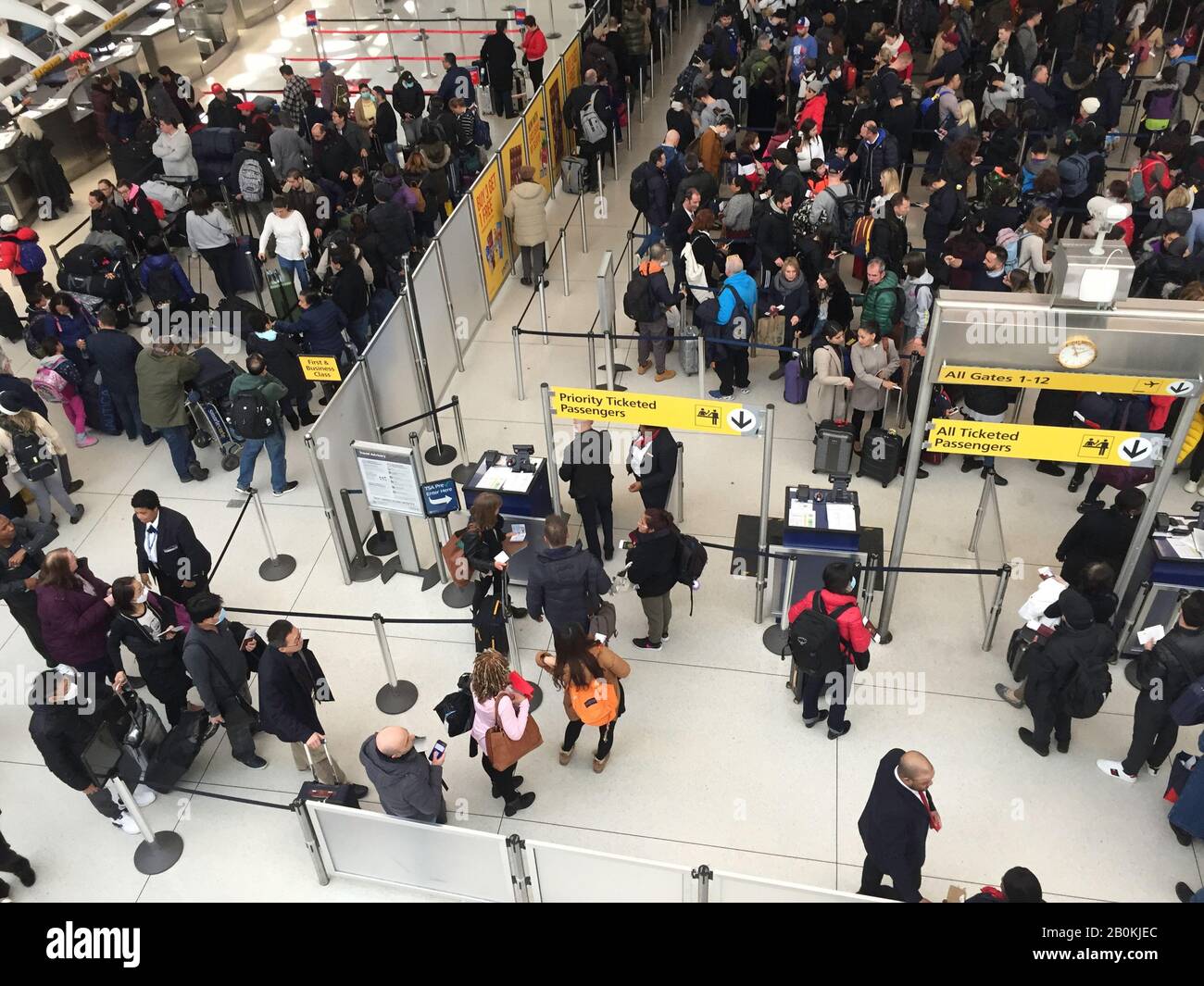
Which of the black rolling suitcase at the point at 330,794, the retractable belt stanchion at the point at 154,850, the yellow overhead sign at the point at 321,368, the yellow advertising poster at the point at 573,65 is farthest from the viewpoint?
the yellow advertising poster at the point at 573,65

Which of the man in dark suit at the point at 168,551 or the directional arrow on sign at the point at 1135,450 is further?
the man in dark suit at the point at 168,551

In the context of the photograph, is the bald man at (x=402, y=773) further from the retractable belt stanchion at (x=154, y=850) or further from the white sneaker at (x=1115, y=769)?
the white sneaker at (x=1115, y=769)

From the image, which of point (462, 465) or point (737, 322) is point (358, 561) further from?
point (737, 322)

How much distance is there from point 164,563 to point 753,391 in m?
5.82

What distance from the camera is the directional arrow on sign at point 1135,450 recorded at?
641 cm

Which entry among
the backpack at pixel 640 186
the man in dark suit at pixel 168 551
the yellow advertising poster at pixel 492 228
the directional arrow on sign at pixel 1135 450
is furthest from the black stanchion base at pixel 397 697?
the backpack at pixel 640 186

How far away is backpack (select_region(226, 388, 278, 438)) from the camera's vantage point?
8.78 m

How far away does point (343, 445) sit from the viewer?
8.30 metres

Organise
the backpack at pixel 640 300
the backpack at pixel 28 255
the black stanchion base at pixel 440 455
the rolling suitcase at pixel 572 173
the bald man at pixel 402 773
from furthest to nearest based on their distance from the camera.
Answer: the rolling suitcase at pixel 572 173
the backpack at pixel 28 255
the backpack at pixel 640 300
the black stanchion base at pixel 440 455
the bald man at pixel 402 773

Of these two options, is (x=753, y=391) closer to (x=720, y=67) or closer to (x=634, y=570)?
(x=634, y=570)

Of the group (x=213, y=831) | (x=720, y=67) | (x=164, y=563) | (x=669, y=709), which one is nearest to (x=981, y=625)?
(x=669, y=709)

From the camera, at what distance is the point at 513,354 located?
35.9ft

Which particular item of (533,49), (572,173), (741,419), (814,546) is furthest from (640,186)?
(814,546)

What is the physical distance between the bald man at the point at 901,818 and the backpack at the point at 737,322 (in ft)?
17.4
